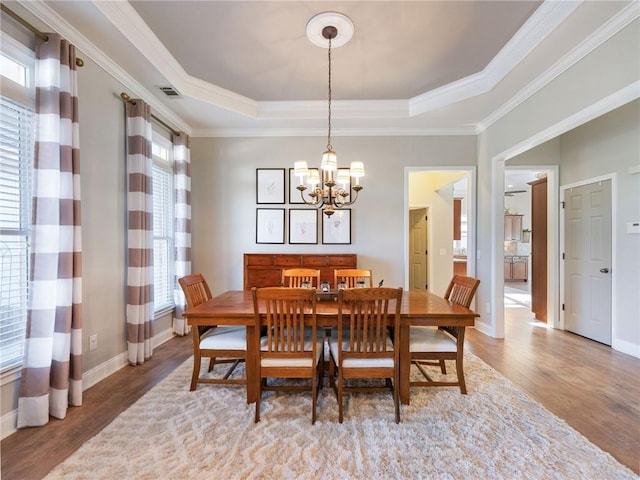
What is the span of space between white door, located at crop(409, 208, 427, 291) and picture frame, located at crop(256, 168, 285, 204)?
11.4 ft

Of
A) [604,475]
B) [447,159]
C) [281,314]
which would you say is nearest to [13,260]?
[281,314]

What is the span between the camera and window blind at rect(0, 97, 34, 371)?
1909 millimetres

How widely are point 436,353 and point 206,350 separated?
1.87 metres

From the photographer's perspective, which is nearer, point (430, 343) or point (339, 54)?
point (430, 343)

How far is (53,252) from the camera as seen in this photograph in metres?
2.01

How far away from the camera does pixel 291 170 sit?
4.43 m

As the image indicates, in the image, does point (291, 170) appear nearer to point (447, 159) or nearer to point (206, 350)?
point (447, 159)

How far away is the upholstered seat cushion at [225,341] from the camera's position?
7.78 ft

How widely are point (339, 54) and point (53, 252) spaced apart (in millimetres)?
2921

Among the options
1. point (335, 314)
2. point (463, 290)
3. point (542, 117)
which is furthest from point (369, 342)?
point (542, 117)

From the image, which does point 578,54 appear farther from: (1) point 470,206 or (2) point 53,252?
(2) point 53,252

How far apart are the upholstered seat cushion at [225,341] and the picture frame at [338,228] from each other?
2199 millimetres

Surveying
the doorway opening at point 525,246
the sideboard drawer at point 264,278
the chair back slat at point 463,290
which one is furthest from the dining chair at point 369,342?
the doorway opening at point 525,246

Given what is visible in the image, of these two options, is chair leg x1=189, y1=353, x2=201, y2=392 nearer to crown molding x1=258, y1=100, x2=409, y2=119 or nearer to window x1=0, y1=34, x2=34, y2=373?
window x1=0, y1=34, x2=34, y2=373
